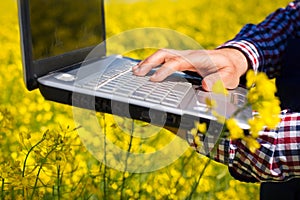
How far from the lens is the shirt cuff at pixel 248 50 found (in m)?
1.37

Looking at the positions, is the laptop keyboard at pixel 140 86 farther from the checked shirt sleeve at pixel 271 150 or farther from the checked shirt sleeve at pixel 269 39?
the checked shirt sleeve at pixel 269 39

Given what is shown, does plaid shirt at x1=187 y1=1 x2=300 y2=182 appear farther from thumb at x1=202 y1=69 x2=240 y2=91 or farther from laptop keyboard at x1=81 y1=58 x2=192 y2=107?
thumb at x1=202 y1=69 x2=240 y2=91

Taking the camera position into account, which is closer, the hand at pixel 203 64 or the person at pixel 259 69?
the person at pixel 259 69

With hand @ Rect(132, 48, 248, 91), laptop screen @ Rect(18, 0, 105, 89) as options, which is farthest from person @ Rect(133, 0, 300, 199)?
laptop screen @ Rect(18, 0, 105, 89)

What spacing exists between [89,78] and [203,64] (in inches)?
11.3

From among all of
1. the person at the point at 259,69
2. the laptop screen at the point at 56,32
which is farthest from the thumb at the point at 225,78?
the laptop screen at the point at 56,32

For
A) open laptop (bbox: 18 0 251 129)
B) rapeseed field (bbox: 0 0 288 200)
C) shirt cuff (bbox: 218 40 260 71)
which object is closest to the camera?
open laptop (bbox: 18 0 251 129)

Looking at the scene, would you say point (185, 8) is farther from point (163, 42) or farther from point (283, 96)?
point (283, 96)

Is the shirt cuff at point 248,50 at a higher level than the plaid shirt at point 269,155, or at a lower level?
higher

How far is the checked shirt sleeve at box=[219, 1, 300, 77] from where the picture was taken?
1401 millimetres

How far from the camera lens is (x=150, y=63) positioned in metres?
1.13

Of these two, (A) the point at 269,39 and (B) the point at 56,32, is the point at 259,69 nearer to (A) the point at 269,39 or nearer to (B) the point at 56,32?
(A) the point at 269,39

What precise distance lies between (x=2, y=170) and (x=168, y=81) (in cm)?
38

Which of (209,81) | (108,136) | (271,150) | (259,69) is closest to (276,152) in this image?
(271,150)
